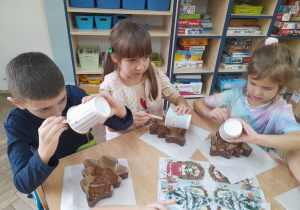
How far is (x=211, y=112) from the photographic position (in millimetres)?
1026

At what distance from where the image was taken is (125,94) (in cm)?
115

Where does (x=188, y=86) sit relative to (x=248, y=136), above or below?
below

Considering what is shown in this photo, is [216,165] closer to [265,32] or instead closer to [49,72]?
[49,72]

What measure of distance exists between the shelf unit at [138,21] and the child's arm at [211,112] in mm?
1014

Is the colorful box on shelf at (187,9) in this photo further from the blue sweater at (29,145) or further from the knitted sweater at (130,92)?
the blue sweater at (29,145)

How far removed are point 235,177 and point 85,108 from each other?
1.91ft

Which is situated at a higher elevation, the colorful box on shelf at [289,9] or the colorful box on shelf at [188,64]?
the colorful box on shelf at [289,9]

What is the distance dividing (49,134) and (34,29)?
203 cm

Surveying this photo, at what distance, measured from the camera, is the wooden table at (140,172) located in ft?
2.27

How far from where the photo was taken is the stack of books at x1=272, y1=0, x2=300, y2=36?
1967 millimetres

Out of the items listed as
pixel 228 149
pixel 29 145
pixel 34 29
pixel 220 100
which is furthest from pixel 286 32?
pixel 34 29

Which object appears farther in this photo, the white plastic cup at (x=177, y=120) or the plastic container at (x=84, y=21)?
the plastic container at (x=84, y=21)

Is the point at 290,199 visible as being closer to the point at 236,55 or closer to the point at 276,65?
the point at 276,65

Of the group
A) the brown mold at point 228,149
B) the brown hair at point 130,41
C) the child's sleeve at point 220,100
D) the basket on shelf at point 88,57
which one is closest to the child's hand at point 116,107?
the brown hair at point 130,41
